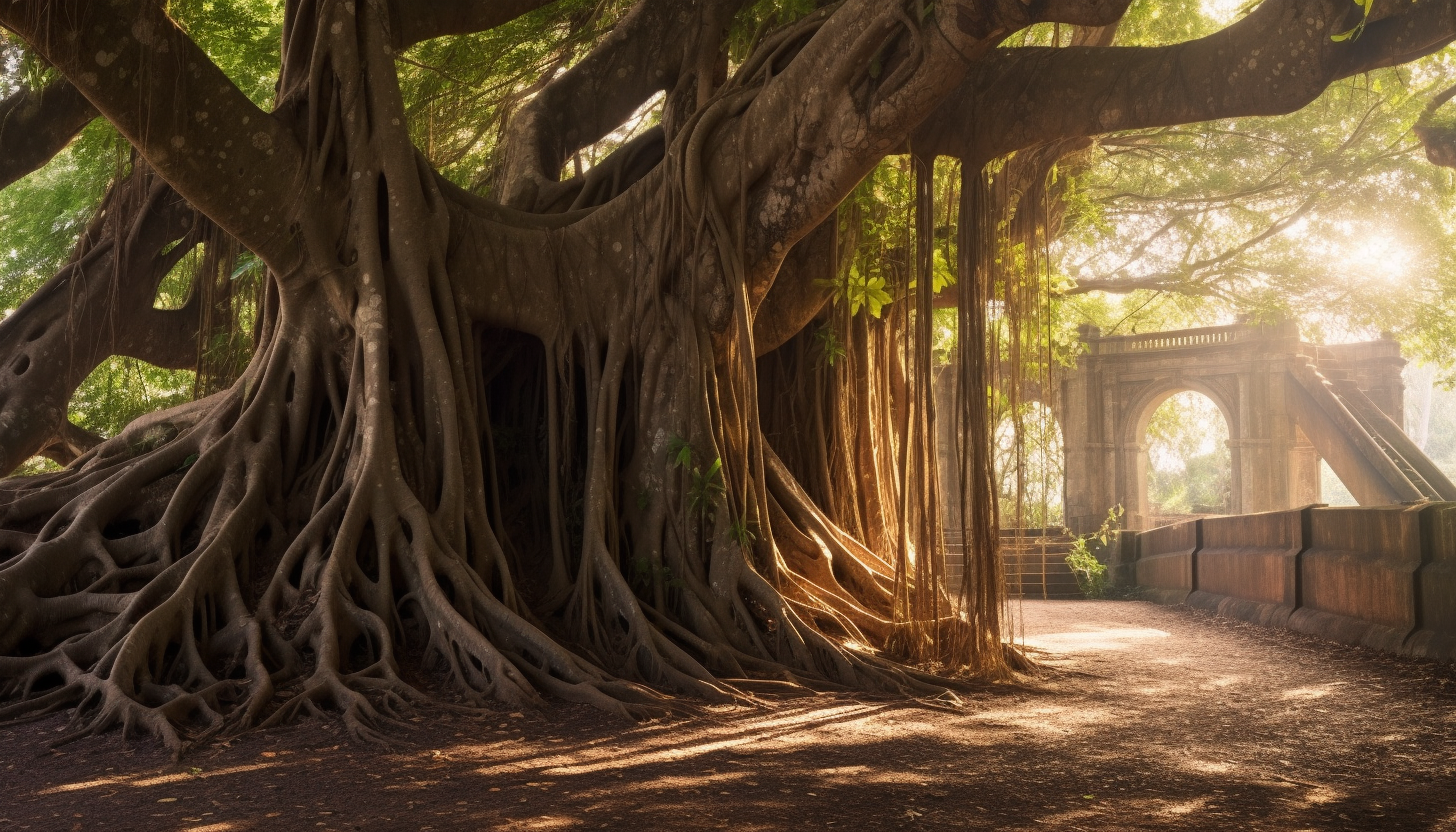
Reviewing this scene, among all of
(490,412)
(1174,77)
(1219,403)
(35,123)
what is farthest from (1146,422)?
(35,123)

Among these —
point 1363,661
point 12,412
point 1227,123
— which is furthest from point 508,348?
point 1227,123

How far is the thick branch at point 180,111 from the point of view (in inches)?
177

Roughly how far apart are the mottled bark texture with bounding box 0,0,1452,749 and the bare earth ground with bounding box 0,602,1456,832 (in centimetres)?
38

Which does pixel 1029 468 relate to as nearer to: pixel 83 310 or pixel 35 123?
pixel 83 310

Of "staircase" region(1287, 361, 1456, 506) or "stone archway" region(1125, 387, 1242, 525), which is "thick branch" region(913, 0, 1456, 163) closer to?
"staircase" region(1287, 361, 1456, 506)

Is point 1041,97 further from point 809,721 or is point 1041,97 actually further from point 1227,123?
point 1227,123

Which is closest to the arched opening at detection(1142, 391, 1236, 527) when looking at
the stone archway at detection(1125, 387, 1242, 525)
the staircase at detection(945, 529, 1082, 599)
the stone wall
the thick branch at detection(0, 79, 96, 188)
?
the stone archway at detection(1125, 387, 1242, 525)

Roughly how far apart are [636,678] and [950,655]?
1.55 meters

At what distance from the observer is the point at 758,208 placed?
5578 millimetres

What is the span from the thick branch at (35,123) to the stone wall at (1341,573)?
25.6ft

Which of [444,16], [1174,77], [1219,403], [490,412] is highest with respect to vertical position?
[444,16]

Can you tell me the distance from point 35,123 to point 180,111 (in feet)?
10.1

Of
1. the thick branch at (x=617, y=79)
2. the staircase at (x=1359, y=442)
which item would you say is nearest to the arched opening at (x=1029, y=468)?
the thick branch at (x=617, y=79)

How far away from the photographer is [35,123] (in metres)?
7.09
